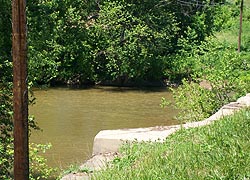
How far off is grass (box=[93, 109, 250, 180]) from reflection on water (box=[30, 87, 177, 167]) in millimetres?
7527

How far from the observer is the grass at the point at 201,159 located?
400 cm

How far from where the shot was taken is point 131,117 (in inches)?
797

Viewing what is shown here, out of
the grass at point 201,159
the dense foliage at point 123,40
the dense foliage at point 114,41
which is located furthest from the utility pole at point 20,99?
the dense foliage at point 114,41

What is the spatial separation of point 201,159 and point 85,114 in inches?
632

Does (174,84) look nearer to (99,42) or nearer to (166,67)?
(166,67)

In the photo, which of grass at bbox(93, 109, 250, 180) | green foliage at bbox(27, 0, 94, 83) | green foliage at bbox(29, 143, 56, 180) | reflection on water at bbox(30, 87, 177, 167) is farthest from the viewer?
green foliage at bbox(27, 0, 94, 83)

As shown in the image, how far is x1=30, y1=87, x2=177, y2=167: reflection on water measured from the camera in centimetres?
1516

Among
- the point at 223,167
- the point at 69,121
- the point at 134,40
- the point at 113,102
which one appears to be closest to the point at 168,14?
the point at 134,40

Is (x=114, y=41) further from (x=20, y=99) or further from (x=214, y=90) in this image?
(x=20, y=99)

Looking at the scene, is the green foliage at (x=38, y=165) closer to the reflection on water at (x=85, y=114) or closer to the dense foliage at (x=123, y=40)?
the reflection on water at (x=85, y=114)

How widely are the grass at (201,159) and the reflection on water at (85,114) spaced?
7.53 meters

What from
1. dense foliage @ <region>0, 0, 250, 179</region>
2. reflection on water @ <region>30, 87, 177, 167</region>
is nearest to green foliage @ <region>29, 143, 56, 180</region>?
reflection on water @ <region>30, 87, 177, 167</region>

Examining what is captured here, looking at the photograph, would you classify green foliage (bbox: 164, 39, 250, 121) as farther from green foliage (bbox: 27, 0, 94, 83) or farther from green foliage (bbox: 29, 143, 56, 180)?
green foliage (bbox: 27, 0, 94, 83)

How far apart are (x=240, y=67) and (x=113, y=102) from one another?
850 centimetres
